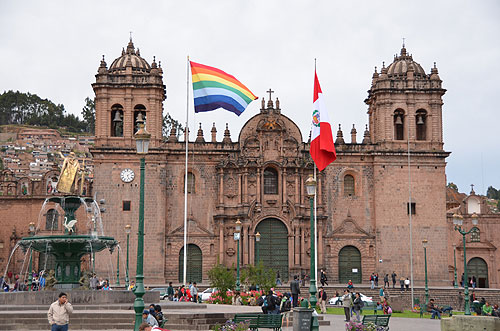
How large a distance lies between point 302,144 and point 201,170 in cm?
732

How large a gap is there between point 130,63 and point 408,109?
1979cm

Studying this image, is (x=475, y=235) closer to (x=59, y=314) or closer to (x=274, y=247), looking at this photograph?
(x=274, y=247)

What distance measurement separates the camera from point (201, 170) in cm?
4759

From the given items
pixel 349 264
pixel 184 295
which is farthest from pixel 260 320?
pixel 349 264

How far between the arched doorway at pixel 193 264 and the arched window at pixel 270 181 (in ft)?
20.6

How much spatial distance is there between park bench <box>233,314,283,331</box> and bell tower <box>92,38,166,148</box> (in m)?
28.6

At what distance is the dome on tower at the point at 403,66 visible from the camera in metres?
49.6

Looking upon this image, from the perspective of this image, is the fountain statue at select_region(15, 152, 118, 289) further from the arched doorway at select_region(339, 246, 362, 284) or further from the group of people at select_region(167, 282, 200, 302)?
the arched doorway at select_region(339, 246, 362, 284)

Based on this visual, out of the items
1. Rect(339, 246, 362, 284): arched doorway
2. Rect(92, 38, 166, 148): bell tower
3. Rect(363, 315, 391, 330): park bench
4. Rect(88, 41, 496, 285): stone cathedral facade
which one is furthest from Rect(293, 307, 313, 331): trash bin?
Rect(92, 38, 166, 148): bell tower

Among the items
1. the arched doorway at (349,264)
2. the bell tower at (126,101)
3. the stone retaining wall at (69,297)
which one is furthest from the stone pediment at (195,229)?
the stone retaining wall at (69,297)

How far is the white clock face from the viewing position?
46250 mm

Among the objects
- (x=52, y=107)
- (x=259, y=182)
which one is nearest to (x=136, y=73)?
(x=259, y=182)

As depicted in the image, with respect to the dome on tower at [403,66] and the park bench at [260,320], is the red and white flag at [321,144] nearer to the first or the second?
the park bench at [260,320]

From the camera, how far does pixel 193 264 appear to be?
153ft
